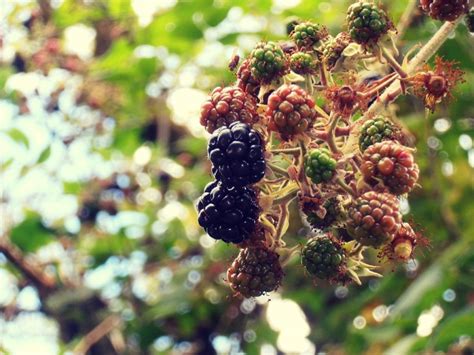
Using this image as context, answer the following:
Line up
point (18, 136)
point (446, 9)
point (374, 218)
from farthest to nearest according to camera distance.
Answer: point (18, 136) < point (446, 9) < point (374, 218)

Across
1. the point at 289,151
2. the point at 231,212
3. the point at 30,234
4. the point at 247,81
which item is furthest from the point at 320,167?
the point at 30,234

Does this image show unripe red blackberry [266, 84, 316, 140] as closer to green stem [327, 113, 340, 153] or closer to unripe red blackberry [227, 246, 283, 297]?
green stem [327, 113, 340, 153]

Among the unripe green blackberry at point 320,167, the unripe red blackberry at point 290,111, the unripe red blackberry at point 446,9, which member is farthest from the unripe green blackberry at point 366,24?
the unripe green blackberry at point 320,167

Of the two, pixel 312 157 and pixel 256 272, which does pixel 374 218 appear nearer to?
pixel 312 157

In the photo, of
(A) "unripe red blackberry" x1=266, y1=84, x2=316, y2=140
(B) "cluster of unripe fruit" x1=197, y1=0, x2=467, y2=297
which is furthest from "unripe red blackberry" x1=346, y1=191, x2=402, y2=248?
(A) "unripe red blackberry" x1=266, y1=84, x2=316, y2=140

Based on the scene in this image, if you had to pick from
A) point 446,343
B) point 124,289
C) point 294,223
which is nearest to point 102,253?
point 124,289

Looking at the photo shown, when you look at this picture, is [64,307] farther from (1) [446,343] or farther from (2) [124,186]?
(1) [446,343]
